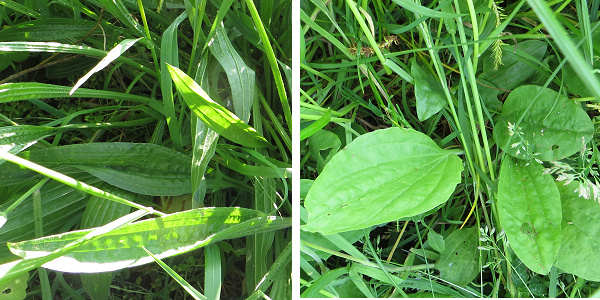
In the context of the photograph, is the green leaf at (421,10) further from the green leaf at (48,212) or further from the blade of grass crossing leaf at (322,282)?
the green leaf at (48,212)

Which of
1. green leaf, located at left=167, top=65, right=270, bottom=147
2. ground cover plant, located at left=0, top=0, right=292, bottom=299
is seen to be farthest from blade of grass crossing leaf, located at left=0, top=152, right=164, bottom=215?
green leaf, located at left=167, top=65, right=270, bottom=147

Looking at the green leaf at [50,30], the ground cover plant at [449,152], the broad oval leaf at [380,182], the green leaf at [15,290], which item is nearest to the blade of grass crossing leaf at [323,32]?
the ground cover plant at [449,152]

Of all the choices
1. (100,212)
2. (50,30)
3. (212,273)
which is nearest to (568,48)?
(212,273)

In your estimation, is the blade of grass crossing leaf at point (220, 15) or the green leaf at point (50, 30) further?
the green leaf at point (50, 30)

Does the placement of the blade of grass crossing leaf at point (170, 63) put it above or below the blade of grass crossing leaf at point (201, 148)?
above

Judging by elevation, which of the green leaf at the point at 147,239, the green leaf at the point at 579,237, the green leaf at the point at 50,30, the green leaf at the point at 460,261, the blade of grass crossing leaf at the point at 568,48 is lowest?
the green leaf at the point at 460,261

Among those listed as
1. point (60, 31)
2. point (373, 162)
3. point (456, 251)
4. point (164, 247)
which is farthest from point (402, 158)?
point (60, 31)
